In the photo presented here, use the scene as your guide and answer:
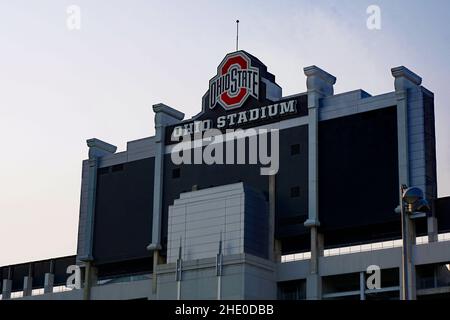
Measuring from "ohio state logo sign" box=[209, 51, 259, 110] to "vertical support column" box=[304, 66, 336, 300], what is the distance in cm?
720

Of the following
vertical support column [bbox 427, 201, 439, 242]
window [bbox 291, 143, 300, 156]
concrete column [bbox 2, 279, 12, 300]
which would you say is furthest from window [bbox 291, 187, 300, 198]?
concrete column [bbox 2, 279, 12, 300]

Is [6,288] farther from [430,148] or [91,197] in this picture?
[430,148]

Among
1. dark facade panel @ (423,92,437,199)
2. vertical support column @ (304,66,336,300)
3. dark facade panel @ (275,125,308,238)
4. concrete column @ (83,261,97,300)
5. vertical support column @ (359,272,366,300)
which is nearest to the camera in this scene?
vertical support column @ (359,272,366,300)

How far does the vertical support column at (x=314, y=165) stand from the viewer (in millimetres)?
92500

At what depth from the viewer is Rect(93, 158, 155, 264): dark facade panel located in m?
108

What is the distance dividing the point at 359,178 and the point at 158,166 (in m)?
26.4

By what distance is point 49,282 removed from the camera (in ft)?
383

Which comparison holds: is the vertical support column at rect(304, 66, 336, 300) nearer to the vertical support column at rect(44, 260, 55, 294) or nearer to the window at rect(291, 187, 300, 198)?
the window at rect(291, 187, 300, 198)

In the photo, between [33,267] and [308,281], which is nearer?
[308,281]

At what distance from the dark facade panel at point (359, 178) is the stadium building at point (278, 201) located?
0.11 metres

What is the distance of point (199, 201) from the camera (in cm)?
9856
